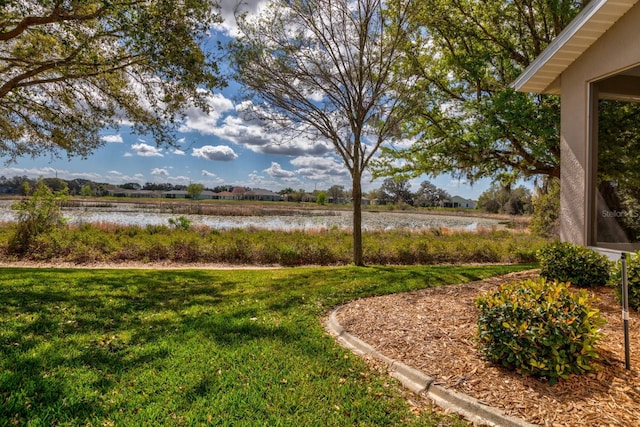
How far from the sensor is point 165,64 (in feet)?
23.7

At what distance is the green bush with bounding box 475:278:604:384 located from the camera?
285 centimetres

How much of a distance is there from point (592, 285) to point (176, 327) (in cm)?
638

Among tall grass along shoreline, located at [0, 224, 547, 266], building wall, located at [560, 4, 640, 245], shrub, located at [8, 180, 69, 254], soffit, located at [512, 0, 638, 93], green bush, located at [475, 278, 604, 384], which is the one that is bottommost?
tall grass along shoreline, located at [0, 224, 547, 266]

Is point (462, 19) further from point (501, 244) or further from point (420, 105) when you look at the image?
point (501, 244)

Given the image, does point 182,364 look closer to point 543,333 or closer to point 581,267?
point 543,333

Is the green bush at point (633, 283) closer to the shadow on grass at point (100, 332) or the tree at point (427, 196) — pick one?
the shadow on grass at point (100, 332)

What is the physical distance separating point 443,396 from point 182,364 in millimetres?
2475

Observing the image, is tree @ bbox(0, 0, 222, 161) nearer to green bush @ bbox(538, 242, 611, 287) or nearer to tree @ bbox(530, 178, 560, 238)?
green bush @ bbox(538, 242, 611, 287)

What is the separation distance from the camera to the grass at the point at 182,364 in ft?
8.35

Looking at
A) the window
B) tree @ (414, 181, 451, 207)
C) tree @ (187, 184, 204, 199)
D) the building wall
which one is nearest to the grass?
the building wall

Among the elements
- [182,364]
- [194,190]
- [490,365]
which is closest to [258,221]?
[182,364]

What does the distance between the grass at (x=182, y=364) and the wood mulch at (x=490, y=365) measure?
1.48 feet

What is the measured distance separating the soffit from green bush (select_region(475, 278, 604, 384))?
4642 millimetres

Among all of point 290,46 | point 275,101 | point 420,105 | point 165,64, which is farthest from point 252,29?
point 420,105
